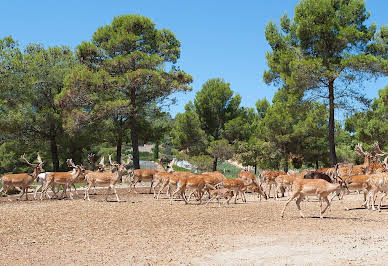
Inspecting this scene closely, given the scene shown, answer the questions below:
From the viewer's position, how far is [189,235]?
1038cm

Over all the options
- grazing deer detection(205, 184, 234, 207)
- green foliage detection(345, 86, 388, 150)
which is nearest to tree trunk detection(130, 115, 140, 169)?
grazing deer detection(205, 184, 234, 207)

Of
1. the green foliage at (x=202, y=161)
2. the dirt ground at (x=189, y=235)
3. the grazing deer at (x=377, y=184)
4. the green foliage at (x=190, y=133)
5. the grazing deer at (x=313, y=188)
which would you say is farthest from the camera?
the green foliage at (x=190, y=133)

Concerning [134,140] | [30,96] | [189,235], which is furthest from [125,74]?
[189,235]

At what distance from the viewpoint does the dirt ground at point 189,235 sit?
8.13m

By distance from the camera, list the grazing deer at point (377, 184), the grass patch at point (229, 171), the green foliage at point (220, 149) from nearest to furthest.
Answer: the grazing deer at point (377, 184) → the green foliage at point (220, 149) → the grass patch at point (229, 171)

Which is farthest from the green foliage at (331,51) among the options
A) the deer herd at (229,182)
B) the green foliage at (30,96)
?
the green foliage at (30,96)

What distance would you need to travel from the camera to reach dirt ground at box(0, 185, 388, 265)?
813 cm

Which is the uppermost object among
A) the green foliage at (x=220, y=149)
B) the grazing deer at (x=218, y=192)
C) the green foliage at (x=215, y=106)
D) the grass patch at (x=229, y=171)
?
the green foliage at (x=215, y=106)

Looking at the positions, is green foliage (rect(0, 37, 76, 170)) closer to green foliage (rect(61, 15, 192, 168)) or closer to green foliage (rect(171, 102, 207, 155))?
green foliage (rect(61, 15, 192, 168))

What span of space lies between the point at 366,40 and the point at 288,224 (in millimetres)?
18523

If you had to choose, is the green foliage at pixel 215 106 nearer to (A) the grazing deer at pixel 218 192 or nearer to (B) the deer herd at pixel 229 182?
(B) the deer herd at pixel 229 182

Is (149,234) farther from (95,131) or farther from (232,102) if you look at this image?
(232,102)

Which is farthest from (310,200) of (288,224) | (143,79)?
(143,79)

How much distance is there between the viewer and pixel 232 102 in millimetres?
37344
